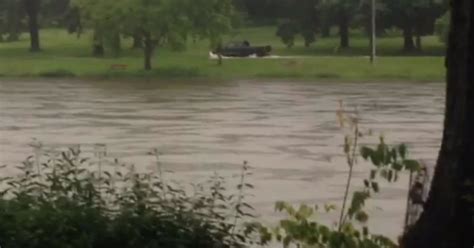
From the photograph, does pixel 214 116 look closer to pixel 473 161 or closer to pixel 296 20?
pixel 473 161

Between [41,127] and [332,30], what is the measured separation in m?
54.4

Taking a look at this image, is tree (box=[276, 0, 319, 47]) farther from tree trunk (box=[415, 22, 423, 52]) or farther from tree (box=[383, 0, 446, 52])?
tree trunk (box=[415, 22, 423, 52])

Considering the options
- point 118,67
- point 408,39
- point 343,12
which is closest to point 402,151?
point 118,67

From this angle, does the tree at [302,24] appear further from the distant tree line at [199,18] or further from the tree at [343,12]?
the tree at [343,12]

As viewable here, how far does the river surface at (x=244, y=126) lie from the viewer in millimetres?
15578

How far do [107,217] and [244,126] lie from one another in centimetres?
1797

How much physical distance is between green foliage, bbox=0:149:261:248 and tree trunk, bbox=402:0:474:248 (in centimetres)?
105

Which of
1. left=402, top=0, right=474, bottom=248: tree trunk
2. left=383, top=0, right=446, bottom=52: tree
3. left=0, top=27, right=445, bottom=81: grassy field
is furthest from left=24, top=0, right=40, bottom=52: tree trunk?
left=402, top=0, right=474, bottom=248: tree trunk

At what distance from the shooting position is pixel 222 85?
135 ft

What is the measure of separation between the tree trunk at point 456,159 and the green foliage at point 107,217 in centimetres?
105

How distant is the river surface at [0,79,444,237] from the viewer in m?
15.6

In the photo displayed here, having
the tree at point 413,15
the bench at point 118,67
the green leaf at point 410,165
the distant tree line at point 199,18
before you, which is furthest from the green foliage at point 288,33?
the green leaf at point 410,165

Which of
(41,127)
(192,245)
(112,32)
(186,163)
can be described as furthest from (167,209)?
(112,32)

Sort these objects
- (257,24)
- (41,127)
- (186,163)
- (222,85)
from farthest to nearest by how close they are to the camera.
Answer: (257,24)
(222,85)
(41,127)
(186,163)
